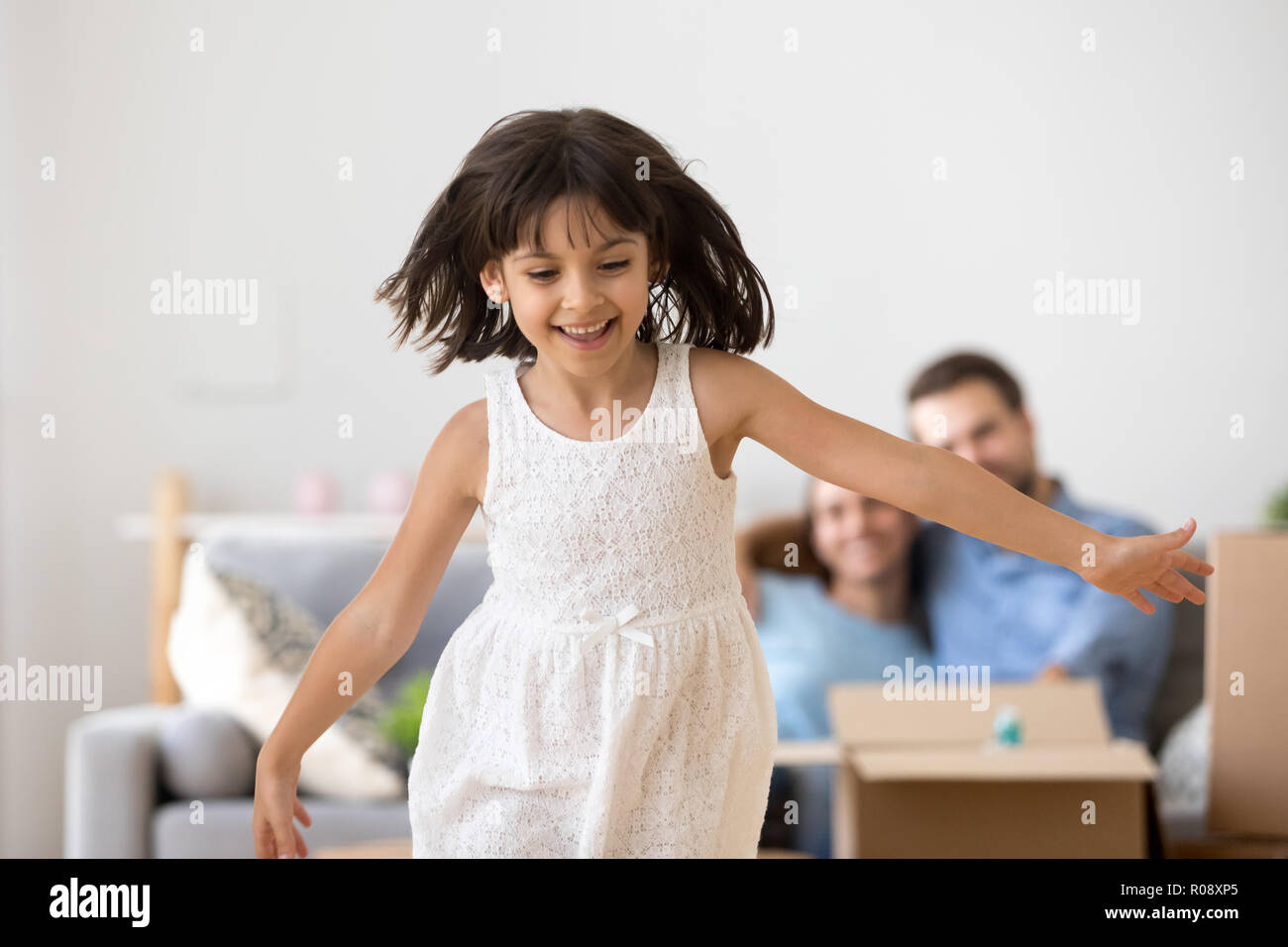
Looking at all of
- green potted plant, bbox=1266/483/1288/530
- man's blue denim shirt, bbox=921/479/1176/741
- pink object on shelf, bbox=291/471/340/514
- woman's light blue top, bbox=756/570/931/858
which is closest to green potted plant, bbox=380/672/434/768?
woman's light blue top, bbox=756/570/931/858

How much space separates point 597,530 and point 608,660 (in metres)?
0.08

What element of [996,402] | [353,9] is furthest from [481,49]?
[996,402]

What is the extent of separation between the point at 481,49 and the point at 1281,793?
5.15 feet

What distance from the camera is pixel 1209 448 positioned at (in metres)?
2.44

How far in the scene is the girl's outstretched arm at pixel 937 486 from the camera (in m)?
0.83

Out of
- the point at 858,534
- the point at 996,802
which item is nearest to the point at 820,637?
the point at 858,534

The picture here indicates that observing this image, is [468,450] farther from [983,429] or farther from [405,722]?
[983,429]

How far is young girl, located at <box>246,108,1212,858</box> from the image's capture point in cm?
81

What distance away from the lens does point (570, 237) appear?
2.58ft

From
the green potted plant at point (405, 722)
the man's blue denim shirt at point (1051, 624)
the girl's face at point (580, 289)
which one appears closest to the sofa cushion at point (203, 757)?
the green potted plant at point (405, 722)

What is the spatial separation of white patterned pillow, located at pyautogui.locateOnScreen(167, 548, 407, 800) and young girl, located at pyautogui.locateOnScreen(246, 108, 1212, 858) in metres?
0.96

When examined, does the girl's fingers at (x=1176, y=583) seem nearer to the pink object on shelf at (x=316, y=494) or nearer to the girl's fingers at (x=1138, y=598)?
the girl's fingers at (x=1138, y=598)

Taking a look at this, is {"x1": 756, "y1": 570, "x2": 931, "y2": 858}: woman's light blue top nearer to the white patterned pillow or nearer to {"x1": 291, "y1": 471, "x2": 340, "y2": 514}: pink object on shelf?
the white patterned pillow
